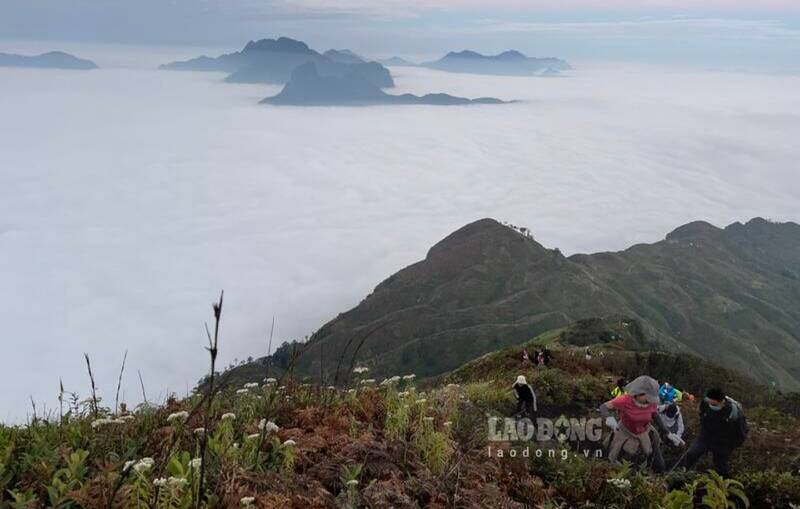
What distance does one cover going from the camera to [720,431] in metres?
9.50

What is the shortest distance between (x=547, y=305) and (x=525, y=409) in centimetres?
11294

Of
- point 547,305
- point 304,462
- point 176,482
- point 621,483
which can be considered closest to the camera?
point 176,482

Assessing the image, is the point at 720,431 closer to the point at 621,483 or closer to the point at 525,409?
the point at 525,409

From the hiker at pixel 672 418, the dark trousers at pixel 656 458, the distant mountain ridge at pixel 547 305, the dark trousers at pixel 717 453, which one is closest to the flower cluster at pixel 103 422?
the dark trousers at pixel 656 458

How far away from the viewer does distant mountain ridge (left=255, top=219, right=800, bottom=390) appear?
10731 centimetres

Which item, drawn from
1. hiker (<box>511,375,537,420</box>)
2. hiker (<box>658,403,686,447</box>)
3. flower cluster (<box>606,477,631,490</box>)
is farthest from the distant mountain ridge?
flower cluster (<box>606,477,631,490</box>)

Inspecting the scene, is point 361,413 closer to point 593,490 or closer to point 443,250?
point 593,490

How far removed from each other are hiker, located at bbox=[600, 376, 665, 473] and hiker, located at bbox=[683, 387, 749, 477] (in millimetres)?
862

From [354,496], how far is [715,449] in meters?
6.68

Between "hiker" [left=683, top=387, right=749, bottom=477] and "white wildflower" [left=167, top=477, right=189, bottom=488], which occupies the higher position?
"white wildflower" [left=167, top=477, right=189, bottom=488]

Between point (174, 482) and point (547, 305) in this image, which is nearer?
point (174, 482)

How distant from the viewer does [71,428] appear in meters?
6.00

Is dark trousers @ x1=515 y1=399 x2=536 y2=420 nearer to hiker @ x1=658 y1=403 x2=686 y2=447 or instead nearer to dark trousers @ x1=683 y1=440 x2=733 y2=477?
hiker @ x1=658 y1=403 x2=686 y2=447

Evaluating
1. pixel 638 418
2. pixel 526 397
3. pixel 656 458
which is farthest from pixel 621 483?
pixel 526 397
